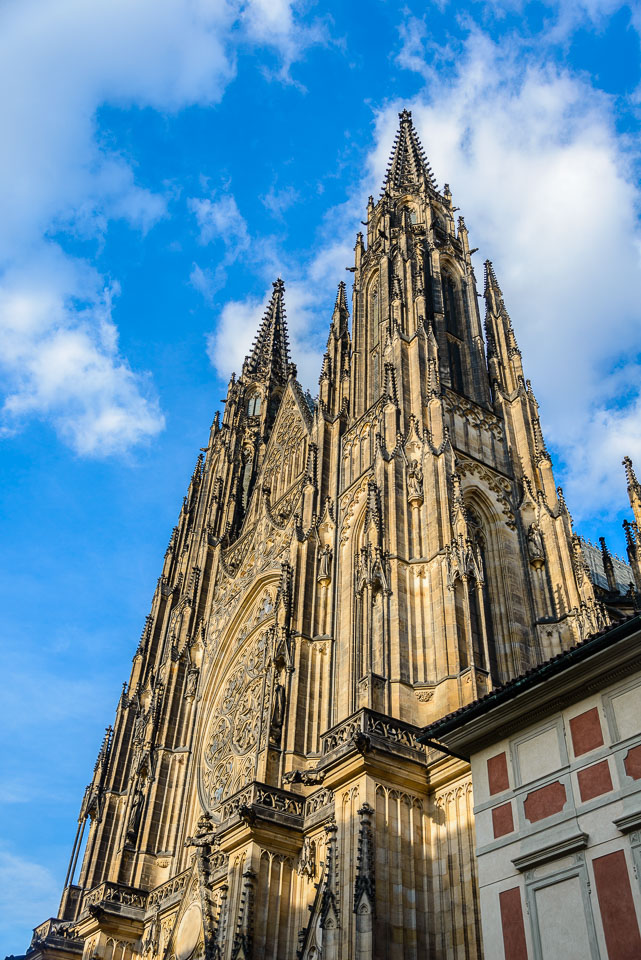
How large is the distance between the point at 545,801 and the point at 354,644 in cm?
996

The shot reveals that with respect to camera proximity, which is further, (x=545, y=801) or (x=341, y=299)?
(x=341, y=299)

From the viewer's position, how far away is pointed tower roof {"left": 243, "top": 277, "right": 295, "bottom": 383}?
4665cm

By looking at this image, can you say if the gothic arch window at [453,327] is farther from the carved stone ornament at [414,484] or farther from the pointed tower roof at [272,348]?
the pointed tower roof at [272,348]

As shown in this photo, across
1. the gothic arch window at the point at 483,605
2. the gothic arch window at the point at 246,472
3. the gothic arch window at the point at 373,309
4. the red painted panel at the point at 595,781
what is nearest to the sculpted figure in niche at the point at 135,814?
the gothic arch window at the point at 483,605

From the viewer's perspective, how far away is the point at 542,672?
12.4 metres

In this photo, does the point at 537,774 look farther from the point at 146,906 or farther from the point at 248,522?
the point at 248,522

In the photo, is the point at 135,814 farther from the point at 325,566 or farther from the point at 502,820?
the point at 502,820

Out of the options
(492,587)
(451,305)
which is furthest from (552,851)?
(451,305)

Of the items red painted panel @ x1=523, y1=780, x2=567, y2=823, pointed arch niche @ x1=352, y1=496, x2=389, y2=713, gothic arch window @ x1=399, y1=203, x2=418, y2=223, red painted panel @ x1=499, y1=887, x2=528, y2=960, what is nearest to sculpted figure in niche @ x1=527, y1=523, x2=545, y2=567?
pointed arch niche @ x1=352, y1=496, x2=389, y2=713

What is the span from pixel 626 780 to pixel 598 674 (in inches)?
57.8

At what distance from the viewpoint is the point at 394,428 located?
2366 centimetres

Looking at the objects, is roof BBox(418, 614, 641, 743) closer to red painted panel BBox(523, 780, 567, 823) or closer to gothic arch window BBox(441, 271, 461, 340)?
red painted panel BBox(523, 780, 567, 823)

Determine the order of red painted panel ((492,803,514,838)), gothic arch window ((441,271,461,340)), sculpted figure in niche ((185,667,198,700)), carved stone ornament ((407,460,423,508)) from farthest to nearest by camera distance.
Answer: gothic arch window ((441,271,461,340))
sculpted figure in niche ((185,667,198,700))
carved stone ornament ((407,460,423,508))
red painted panel ((492,803,514,838))

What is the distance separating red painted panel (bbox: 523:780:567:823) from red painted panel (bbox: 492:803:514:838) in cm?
30
